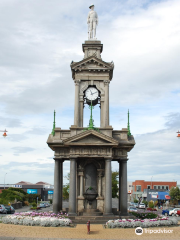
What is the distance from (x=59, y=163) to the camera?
32.8 m

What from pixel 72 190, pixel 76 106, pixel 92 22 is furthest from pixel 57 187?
pixel 92 22

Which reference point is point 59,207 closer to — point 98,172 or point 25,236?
point 98,172

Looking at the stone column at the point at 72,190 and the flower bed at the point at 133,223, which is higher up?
the stone column at the point at 72,190

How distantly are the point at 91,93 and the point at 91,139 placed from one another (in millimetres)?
5480

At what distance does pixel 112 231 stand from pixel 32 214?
786 centimetres

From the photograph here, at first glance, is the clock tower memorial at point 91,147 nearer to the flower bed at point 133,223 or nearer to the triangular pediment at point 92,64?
the triangular pediment at point 92,64

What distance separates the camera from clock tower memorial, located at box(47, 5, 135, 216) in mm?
30234

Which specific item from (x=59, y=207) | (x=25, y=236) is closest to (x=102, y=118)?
(x=59, y=207)

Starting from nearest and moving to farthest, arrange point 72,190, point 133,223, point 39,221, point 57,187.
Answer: point 133,223
point 39,221
point 72,190
point 57,187

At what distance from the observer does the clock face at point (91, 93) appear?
110 ft

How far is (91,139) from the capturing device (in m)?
30.5

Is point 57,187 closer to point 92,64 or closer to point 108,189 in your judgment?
point 108,189

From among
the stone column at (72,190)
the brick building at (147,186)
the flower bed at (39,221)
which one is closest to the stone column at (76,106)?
the stone column at (72,190)

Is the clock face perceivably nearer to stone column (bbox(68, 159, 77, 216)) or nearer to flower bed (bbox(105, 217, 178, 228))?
stone column (bbox(68, 159, 77, 216))
